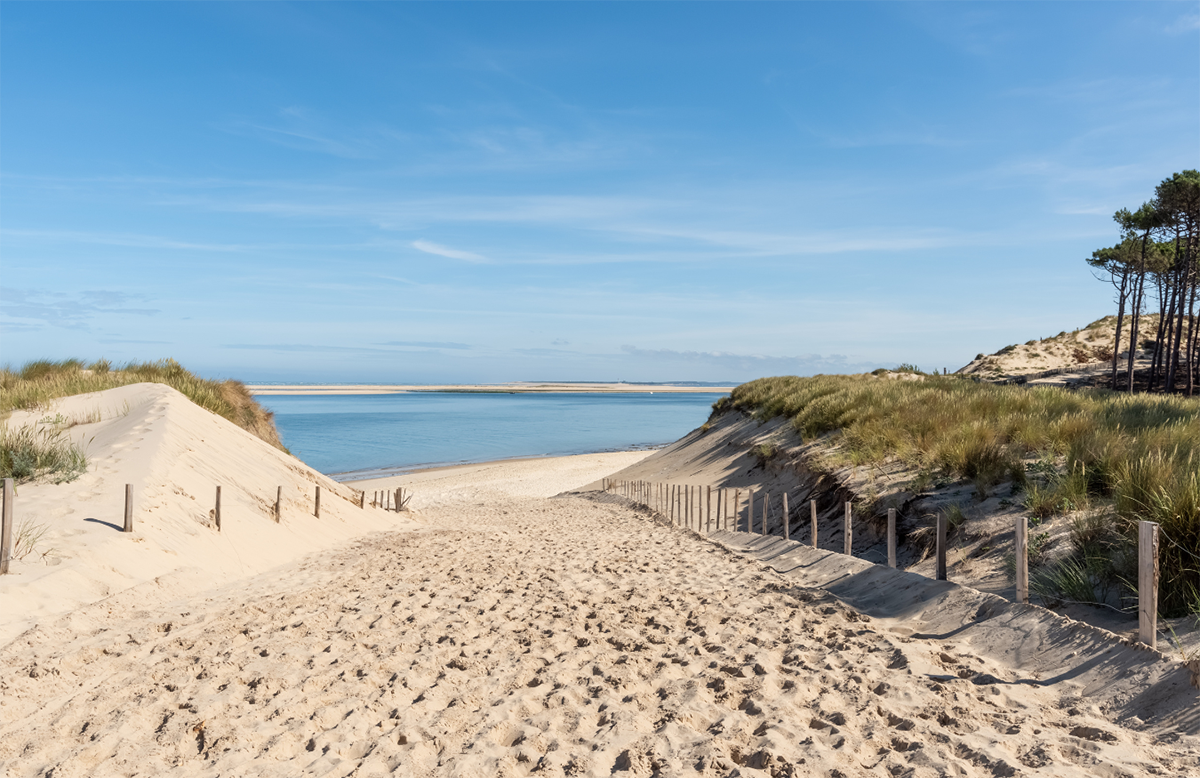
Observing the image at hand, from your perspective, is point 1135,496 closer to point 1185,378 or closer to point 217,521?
point 217,521

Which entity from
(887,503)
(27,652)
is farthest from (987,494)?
(27,652)

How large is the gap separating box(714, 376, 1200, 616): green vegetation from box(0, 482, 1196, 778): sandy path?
2.09 m

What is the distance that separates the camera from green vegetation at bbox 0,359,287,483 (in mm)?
11148

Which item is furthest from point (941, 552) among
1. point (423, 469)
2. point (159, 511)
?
point (423, 469)

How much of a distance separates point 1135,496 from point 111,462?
49.1ft

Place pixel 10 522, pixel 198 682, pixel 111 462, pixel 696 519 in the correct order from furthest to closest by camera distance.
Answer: pixel 696 519
pixel 111 462
pixel 10 522
pixel 198 682

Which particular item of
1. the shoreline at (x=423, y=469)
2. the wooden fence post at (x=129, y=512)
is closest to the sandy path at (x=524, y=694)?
the wooden fence post at (x=129, y=512)

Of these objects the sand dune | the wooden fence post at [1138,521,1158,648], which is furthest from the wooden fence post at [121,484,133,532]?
the wooden fence post at [1138,521,1158,648]

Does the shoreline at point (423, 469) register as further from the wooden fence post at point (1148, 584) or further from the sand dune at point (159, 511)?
the wooden fence post at point (1148, 584)

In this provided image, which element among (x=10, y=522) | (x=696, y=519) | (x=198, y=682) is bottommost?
(x=696, y=519)

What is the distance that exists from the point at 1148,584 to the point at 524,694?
4660mm

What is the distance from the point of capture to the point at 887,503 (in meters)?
11.7

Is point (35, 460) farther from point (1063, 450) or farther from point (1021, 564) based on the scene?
point (1063, 450)

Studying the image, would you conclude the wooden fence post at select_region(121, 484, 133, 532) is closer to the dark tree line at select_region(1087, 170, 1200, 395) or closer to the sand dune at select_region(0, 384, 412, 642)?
the sand dune at select_region(0, 384, 412, 642)
